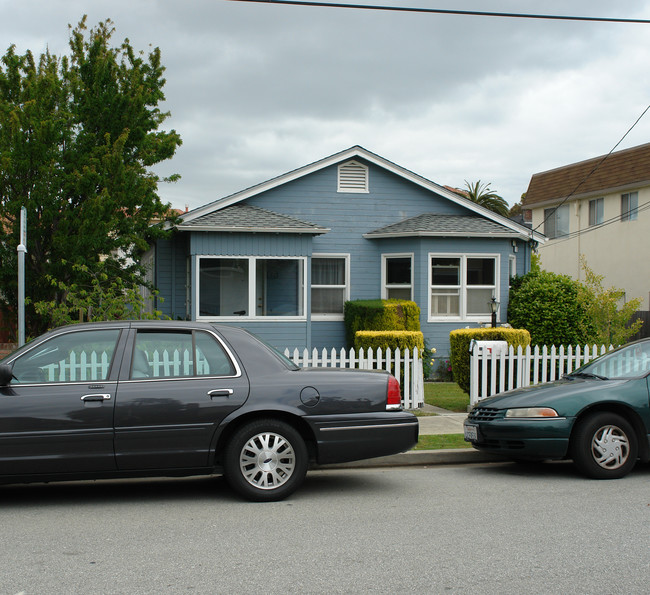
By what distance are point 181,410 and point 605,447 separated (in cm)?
427

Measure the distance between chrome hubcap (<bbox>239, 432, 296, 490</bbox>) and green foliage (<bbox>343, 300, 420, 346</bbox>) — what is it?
33.3ft

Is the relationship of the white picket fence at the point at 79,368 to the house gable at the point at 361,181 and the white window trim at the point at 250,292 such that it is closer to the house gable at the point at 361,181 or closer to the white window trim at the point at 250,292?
the white window trim at the point at 250,292

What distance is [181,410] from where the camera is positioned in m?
6.50

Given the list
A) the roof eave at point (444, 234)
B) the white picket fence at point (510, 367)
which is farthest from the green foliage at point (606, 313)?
the white picket fence at point (510, 367)

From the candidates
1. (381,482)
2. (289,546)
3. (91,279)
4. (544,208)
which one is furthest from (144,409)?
(544,208)

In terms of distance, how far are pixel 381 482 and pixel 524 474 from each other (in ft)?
5.30

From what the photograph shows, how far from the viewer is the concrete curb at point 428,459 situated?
8430mm

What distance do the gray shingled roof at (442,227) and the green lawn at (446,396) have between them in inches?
140

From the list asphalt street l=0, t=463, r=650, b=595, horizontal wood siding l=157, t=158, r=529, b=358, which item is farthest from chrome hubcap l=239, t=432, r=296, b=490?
horizontal wood siding l=157, t=158, r=529, b=358

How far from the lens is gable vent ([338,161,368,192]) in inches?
743

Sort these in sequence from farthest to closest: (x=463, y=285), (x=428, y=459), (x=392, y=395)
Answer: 1. (x=463, y=285)
2. (x=428, y=459)
3. (x=392, y=395)

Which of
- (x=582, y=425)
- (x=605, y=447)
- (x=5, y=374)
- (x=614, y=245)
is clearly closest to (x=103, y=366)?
(x=5, y=374)

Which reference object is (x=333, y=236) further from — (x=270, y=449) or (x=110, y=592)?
(x=110, y=592)

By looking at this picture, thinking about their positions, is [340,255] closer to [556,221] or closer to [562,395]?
[562,395]
